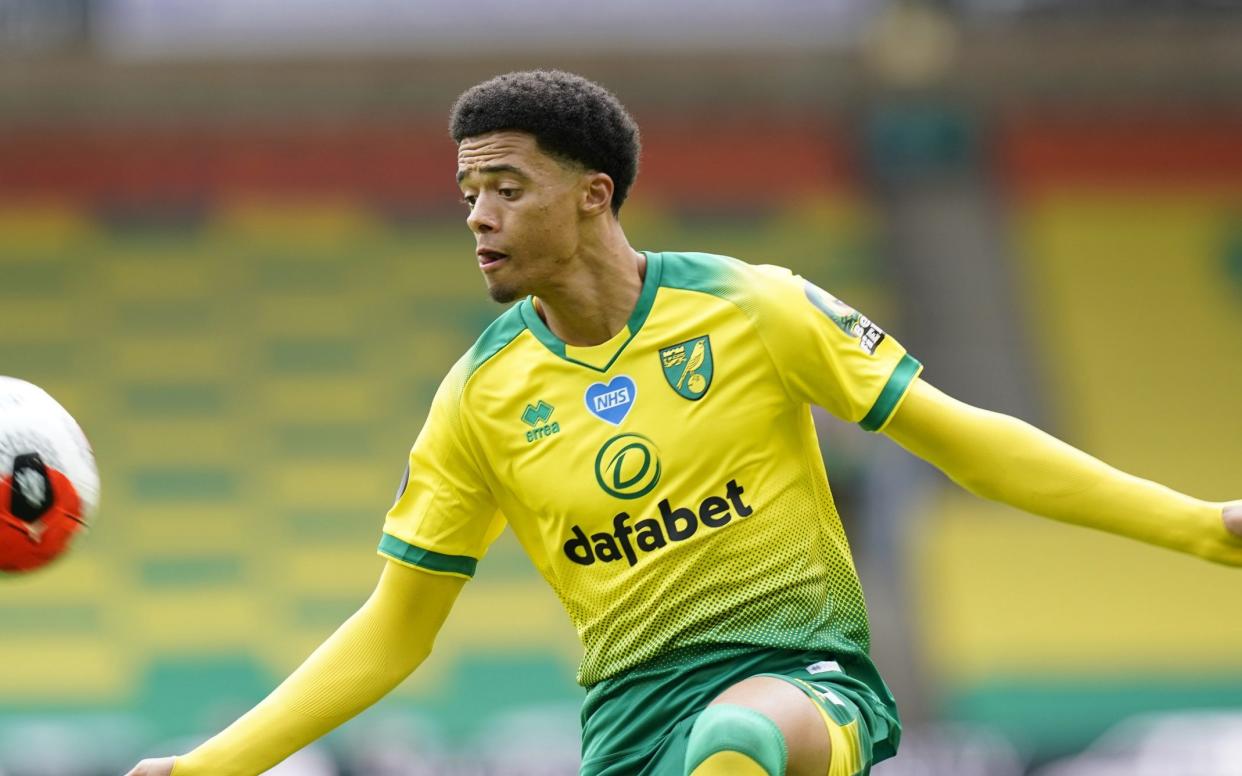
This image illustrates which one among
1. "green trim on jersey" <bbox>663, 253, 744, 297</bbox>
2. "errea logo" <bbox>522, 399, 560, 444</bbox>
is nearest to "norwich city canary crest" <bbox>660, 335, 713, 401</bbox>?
"green trim on jersey" <bbox>663, 253, 744, 297</bbox>

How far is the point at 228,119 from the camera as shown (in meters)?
14.6

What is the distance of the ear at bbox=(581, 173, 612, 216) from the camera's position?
4.28 meters

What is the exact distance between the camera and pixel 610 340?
4.27 meters

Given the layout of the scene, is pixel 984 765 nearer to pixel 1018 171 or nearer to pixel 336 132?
pixel 1018 171

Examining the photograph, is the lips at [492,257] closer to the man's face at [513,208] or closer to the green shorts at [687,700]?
the man's face at [513,208]

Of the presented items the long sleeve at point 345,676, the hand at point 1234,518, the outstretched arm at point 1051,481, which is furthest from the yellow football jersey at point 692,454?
the hand at point 1234,518

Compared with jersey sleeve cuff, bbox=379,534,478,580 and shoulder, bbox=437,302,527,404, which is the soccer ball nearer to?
jersey sleeve cuff, bbox=379,534,478,580

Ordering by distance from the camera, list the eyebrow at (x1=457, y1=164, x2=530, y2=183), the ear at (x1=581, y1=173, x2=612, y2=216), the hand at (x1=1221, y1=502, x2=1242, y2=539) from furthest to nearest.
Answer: the ear at (x1=581, y1=173, x2=612, y2=216) < the eyebrow at (x1=457, y1=164, x2=530, y2=183) < the hand at (x1=1221, y1=502, x2=1242, y2=539)

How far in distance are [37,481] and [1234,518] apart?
2667 mm

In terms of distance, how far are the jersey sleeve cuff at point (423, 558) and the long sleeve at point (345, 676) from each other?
0.02 metres

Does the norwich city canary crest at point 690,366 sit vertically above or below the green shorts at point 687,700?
above

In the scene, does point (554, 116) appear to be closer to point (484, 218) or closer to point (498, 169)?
point (498, 169)

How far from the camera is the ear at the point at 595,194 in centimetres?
428

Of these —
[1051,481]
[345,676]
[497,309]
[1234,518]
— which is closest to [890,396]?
[1051,481]
